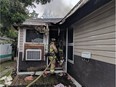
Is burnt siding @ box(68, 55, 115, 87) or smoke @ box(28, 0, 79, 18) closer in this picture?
burnt siding @ box(68, 55, 115, 87)

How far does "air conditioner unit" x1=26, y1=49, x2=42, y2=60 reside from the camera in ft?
21.1

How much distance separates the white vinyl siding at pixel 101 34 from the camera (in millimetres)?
2894

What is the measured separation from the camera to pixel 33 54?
6.45 meters

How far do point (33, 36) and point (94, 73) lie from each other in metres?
3.76

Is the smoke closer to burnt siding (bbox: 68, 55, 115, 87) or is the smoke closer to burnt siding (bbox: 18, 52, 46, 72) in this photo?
burnt siding (bbox: 18, 52, 46, 72)

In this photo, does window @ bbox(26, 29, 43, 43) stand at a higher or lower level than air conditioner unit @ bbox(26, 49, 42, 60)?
higher

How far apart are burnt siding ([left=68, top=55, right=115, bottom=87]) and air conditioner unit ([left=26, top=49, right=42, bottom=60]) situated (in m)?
1.97

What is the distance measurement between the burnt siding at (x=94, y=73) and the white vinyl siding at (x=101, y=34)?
0.16m

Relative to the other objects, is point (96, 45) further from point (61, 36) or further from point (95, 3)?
point (61, 36)

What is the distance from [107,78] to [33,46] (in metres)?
4.14

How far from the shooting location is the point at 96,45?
3578mm

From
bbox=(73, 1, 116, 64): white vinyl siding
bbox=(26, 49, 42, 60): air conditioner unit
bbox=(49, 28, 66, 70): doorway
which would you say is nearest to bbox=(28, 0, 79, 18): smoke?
bbox=(49, 28, 66, 70): doorway

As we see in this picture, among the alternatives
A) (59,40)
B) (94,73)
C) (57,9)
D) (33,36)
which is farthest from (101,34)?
(57,9)

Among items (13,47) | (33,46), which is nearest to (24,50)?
(33,46)
